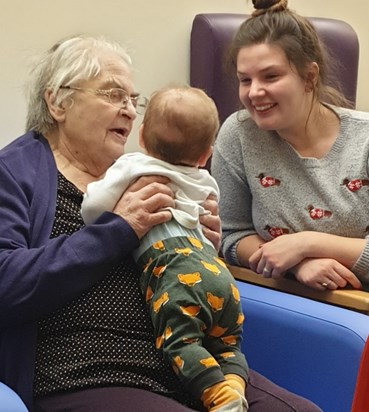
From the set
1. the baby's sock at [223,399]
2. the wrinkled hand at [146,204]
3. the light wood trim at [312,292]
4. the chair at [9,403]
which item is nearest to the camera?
the chair at [9,403]

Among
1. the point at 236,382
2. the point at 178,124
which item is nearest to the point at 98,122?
the point at 178,124

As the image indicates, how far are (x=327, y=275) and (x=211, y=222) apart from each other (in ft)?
1.15

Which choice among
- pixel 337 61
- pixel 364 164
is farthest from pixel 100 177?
pixel 337 61

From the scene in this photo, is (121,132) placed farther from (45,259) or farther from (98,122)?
(45,259)

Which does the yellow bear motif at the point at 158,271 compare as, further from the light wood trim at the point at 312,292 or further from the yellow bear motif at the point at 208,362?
the light wood trim at the point at 312,292

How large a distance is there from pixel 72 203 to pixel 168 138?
0.27m

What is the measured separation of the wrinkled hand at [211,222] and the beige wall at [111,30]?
0.73 meters

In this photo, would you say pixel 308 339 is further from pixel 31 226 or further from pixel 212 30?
pixel 212 30

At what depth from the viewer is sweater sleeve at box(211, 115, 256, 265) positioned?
2.14 metres

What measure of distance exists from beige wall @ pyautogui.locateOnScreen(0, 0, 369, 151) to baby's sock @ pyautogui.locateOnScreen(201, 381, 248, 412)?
1025 mm

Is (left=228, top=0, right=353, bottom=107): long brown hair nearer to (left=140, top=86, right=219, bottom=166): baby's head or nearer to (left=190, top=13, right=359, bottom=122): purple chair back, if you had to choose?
(left=190, top=13, right=359, bottom=122): purple chair back

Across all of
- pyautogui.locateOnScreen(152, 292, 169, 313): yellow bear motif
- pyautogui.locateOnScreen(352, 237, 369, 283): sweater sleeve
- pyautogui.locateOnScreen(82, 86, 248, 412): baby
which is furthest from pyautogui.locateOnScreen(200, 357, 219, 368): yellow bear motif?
pyautogui.locateOnScreen(352, 237, 369, 283): sweater sleeve

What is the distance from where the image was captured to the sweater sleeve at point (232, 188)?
2.14m

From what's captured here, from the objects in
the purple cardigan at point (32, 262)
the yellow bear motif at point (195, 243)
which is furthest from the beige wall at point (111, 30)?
the yellow bear motif at point (195, 243)
